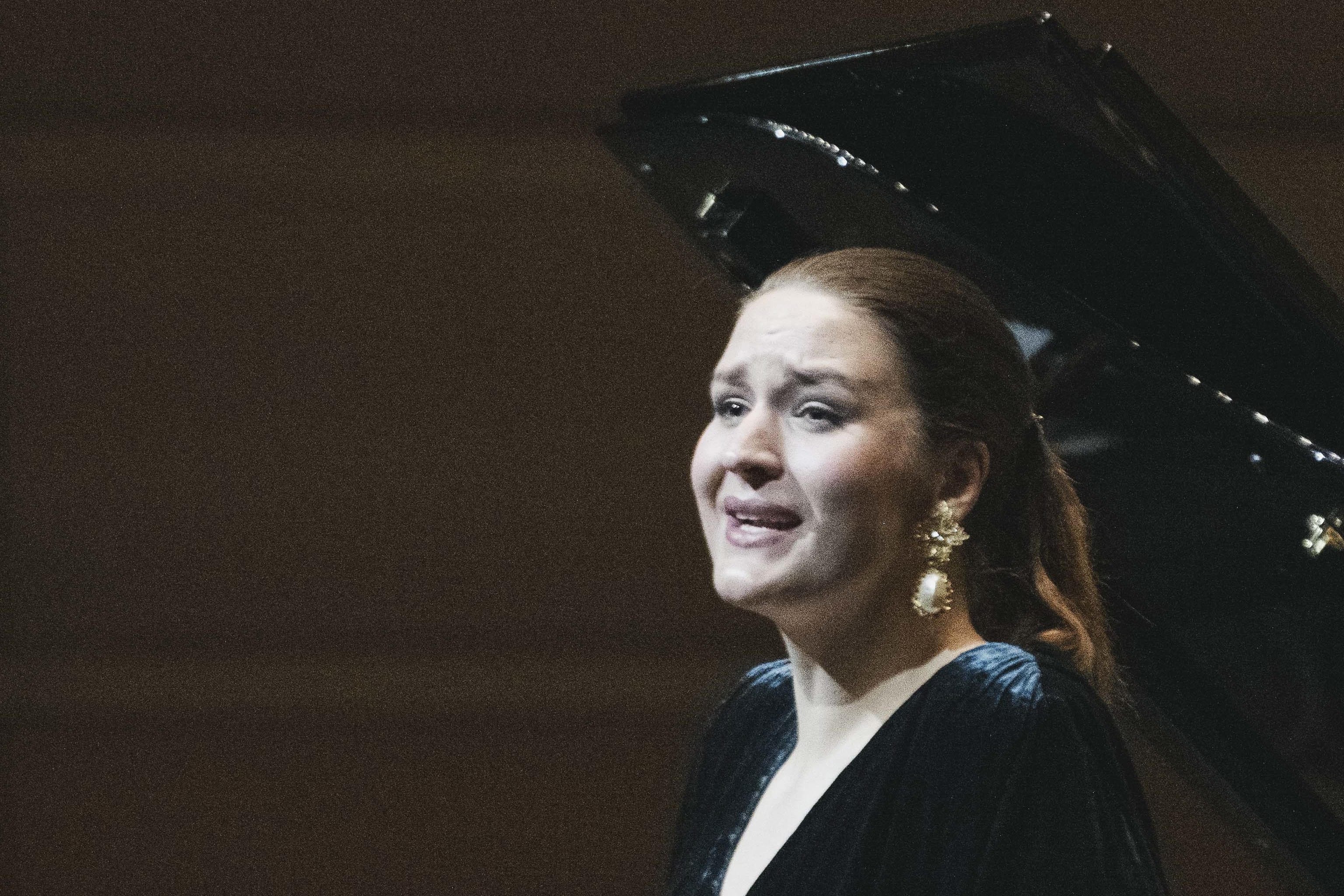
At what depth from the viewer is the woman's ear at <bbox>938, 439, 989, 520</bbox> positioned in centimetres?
79

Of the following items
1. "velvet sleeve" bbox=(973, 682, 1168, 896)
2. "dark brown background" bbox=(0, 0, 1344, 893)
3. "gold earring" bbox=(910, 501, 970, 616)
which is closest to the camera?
"velvet sleeve" bbox=(973, 682, 1168, 896)

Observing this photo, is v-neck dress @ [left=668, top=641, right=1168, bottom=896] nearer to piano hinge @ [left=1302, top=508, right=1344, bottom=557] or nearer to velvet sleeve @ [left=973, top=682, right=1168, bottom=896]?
velvet sleeve @ [left=973, top=682, right=1168, bottom=896]

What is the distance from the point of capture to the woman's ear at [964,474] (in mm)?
792

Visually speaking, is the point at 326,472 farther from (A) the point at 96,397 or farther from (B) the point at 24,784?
(B) the point at 24,784

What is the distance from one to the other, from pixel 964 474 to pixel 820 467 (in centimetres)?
10

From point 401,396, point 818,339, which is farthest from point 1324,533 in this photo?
point 401,396

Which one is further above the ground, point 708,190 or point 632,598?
point 708,190

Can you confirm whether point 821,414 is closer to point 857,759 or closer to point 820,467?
point 820,467

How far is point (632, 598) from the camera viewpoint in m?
1.63

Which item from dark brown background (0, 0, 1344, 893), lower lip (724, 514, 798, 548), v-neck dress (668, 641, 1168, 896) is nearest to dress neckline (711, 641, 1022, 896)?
v-neck dress (668, 641, 1168, 896)

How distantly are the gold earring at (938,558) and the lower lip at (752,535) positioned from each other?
77mm

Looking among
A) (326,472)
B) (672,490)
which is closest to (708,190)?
(672,490)

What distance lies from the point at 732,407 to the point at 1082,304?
221mm

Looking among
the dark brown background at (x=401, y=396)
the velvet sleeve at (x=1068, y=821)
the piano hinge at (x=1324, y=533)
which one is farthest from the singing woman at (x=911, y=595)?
the dark brown background at (x=401, y=396)
